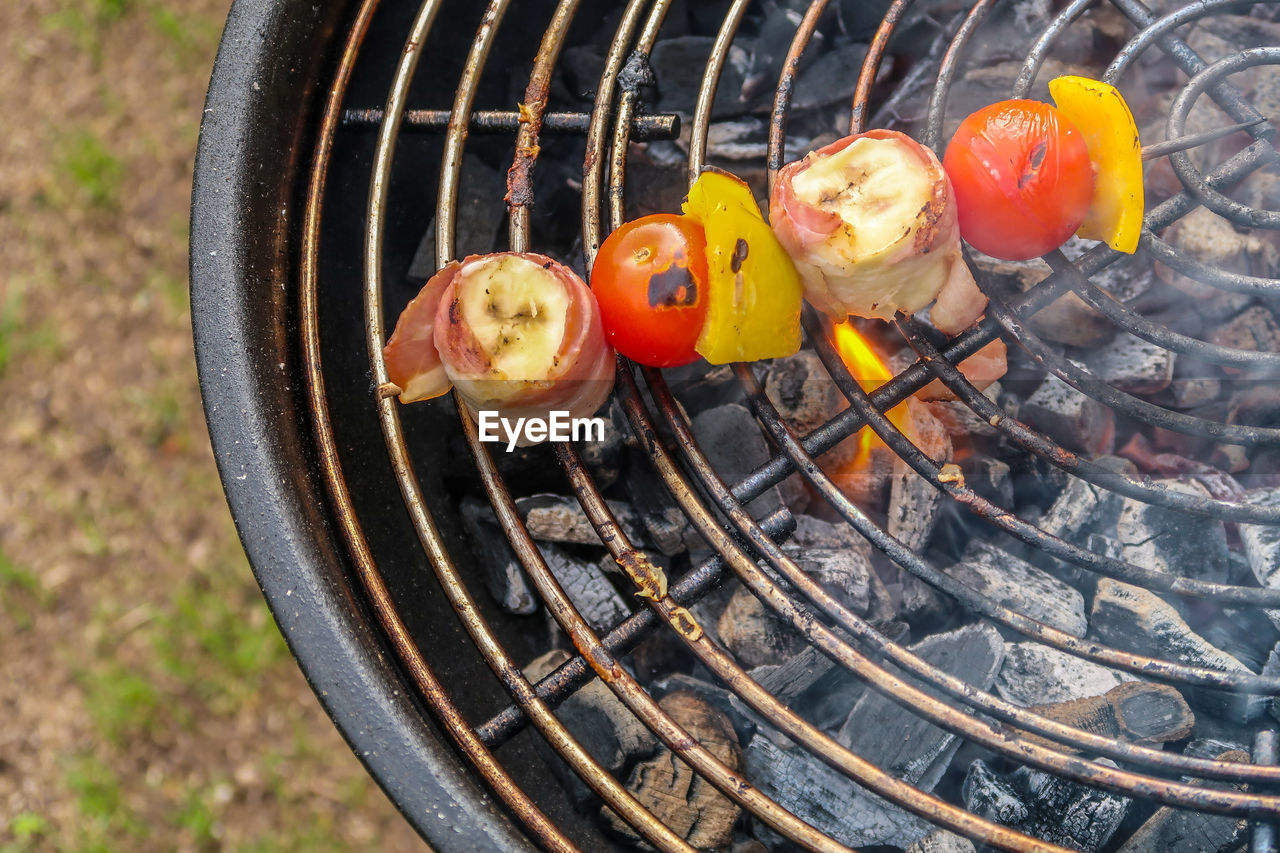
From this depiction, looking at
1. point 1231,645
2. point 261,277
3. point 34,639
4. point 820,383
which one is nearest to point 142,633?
point 34,639

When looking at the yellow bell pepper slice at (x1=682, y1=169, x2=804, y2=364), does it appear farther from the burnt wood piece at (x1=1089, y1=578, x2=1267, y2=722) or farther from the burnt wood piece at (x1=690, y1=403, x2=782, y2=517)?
the burnt wood piece at (x1=1089, y1=578, x2=1267, y2=722)

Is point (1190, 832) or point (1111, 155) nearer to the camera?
point (1111, 155)

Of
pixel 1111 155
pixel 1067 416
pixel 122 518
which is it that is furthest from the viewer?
pixel 122 518

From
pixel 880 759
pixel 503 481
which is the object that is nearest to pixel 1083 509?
pixel 880 759

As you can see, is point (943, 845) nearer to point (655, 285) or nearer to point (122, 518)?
point (655, 285)

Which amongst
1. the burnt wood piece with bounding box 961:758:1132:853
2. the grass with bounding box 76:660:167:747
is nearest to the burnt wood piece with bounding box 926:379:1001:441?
the burnt wood piece with bounding box 961:758:1132:853

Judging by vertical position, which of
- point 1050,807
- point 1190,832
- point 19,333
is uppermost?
point 19,333

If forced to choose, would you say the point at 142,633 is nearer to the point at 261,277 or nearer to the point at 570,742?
the point at 261,277

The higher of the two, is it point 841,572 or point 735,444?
point 735,444
